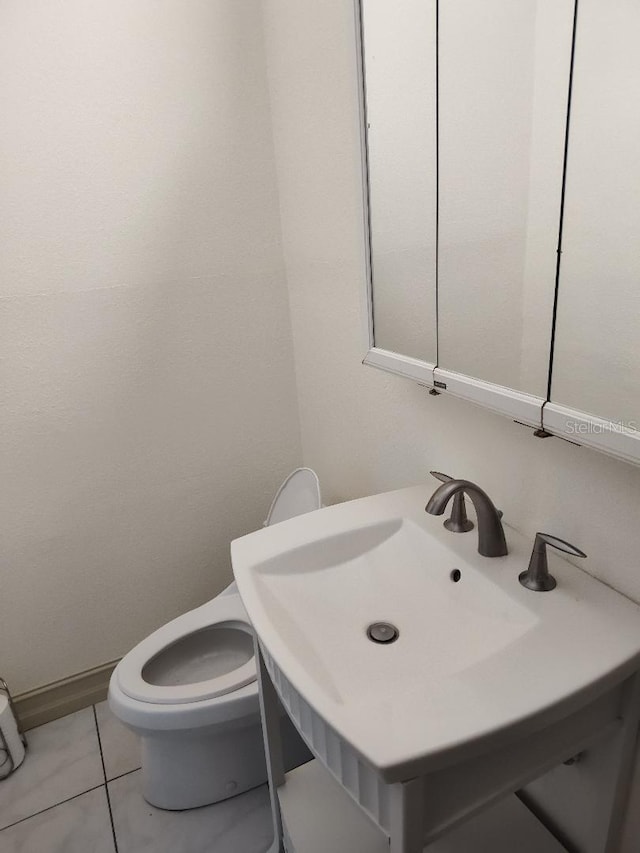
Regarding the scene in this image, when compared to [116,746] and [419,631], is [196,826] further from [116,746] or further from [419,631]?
[419,631]

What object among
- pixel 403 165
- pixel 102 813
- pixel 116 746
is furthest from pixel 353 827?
pixel 403 165

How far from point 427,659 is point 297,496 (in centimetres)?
88

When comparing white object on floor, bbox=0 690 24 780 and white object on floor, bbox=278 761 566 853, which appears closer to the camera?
white object on floor, bbox=278 761 566 853

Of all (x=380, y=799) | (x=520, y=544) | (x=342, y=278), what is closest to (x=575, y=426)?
(x=520, y=544)

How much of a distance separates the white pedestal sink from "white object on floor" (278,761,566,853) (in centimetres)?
18

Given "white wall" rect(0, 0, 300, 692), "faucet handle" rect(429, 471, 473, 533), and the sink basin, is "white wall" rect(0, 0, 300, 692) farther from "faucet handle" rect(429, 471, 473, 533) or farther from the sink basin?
"faucet handle" rect(429, 471, 473, 533)

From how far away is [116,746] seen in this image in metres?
1.72

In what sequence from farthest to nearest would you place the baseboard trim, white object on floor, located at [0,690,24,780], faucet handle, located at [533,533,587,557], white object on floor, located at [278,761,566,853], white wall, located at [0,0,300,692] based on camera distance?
the baseboard trim < white object on floor, located at [0,690,24,780] < white wall, located at [0,0,300,692] < white object on floor, located at [278,761,566,853] < faucet handle, located at [533,533,587,557]

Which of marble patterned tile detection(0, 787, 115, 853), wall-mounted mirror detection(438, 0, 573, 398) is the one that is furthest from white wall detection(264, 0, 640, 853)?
marble patterned tile detection(0, 787, 115, 853)

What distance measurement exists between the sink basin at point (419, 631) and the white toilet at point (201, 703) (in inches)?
18.6

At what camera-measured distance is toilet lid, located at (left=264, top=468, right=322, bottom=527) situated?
5.35ft

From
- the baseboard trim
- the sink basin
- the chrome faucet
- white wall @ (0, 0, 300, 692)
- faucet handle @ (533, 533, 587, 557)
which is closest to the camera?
the sink basin

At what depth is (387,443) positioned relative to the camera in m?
1.43

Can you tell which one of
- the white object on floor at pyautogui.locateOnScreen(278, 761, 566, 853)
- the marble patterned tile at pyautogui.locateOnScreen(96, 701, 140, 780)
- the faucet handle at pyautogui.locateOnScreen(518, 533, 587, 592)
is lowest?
the marble patterned tile at pyautogui.locateOnScreen(96, 701, 140, 780)
